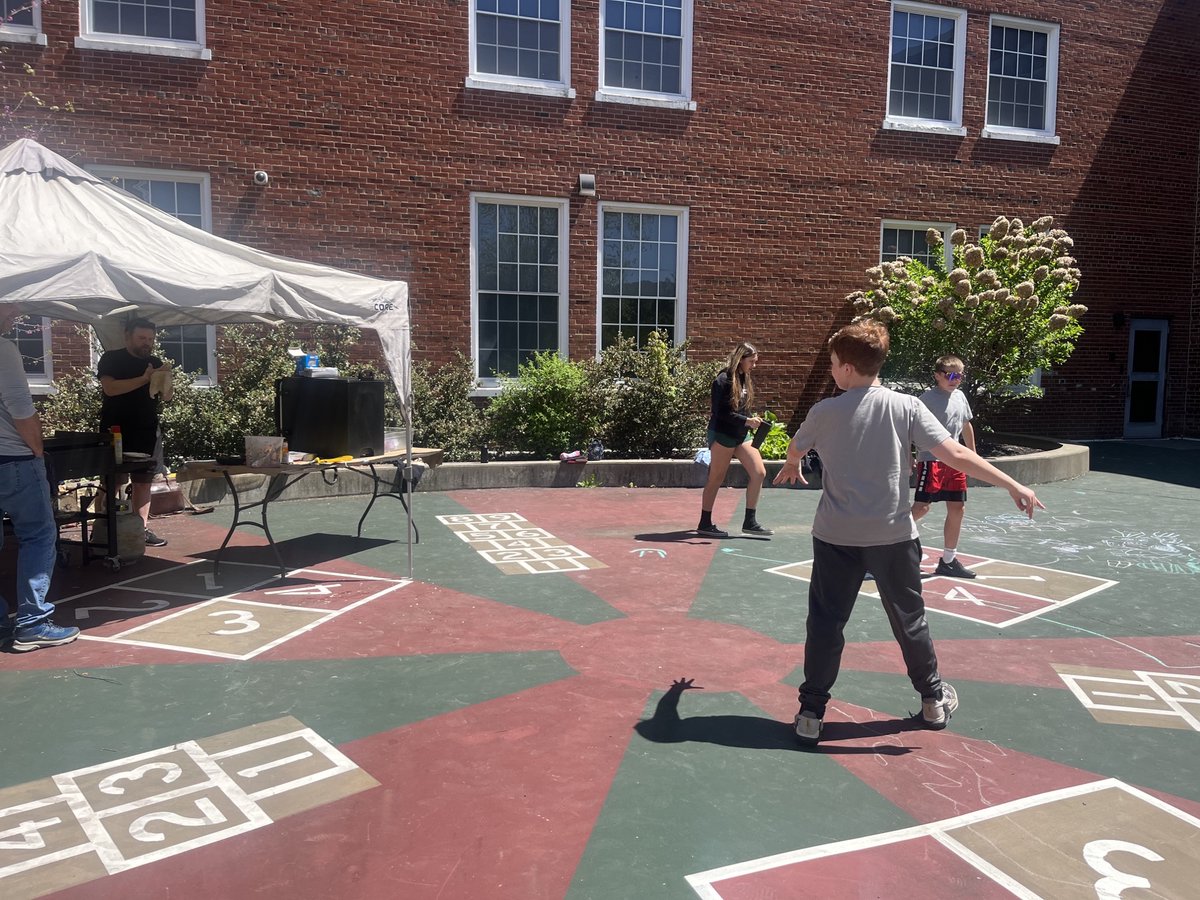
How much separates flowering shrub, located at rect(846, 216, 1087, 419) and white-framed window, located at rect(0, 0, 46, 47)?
1150 centimetres

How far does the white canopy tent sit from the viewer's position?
556 centimetres

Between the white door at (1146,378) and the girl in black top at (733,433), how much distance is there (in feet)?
40.6

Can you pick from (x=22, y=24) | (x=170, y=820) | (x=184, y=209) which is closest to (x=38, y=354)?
(x=184, y=209)

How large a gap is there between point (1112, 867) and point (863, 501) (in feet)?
5.21

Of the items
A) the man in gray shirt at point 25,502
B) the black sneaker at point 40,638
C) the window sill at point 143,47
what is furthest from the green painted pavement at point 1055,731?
the window sill at point 143,47

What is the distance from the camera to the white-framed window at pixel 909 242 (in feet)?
51.4

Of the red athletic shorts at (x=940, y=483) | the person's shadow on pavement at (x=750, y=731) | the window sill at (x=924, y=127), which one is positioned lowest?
the person's shadow on pavement at (x=750, y=731)

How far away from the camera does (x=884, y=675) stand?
5.10 metres

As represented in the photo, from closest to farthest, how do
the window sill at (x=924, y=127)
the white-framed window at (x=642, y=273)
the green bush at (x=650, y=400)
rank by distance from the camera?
1. the green bush at (x=650, y=400)
2. the white-framed window at (x=642, y=273)
3. the window sill at (x=924, y=127)

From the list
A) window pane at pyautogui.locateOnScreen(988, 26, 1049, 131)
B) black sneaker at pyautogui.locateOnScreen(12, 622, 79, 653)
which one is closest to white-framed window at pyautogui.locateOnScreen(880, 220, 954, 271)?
window pane at pyautogui.locateOnScreen(988, 26, 1049, 131)

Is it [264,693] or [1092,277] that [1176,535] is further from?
[1092,277]

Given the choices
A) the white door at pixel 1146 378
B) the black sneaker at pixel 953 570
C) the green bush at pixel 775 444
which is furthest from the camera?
the white door at pixel 1146 378

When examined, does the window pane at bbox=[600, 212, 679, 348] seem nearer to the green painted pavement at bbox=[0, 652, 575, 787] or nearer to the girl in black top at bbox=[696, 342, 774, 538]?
the girl in black top at bbox=[696, 342, 774, 538]

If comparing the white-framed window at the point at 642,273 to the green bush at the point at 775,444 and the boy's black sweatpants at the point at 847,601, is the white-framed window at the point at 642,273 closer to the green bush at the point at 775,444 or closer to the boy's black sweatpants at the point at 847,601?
the green bush at the point at 775,444
